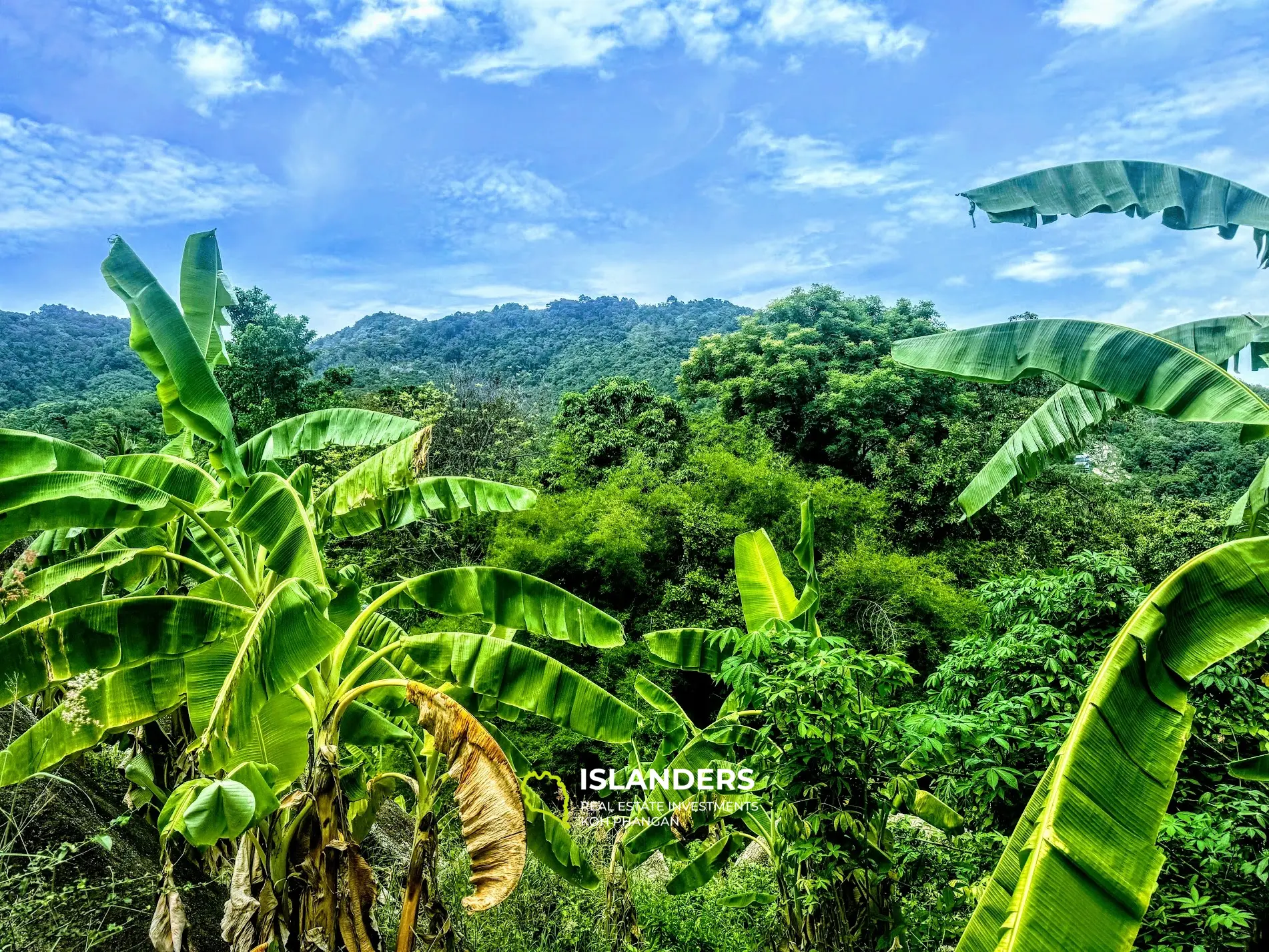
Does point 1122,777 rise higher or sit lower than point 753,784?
higher

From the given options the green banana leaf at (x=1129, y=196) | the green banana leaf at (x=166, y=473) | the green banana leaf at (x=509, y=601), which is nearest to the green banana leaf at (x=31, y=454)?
the green banana leaf at (x=166, y=473)

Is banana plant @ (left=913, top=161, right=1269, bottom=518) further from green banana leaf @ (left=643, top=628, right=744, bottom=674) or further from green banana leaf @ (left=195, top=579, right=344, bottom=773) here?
green banana leaf @ (left=195, top=579, right=344, bottom=773)

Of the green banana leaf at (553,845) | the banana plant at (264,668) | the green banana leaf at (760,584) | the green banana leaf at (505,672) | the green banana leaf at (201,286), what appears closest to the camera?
the banana plant at (264,668)

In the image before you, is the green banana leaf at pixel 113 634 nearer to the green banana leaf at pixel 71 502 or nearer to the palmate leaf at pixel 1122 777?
the green banana leaf at pixel 71 502

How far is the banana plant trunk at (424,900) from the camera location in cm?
353

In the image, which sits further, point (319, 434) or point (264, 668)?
point (319, 434)

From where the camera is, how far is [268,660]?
9.90 ft

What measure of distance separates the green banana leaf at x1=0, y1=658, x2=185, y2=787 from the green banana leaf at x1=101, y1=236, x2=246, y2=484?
1045 millimetres

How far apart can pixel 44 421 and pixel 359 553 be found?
8562 mm

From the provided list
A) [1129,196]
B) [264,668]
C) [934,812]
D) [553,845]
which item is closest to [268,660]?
[264,668]

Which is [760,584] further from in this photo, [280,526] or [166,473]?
[166,473]

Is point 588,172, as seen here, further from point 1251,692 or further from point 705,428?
point 1251,692

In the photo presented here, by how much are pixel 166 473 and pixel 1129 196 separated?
5469 mm

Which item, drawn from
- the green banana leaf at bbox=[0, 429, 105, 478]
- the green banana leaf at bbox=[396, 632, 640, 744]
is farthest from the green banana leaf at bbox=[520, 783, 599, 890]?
the green banana leaf at bbox=[0, 429, 105, 478]
